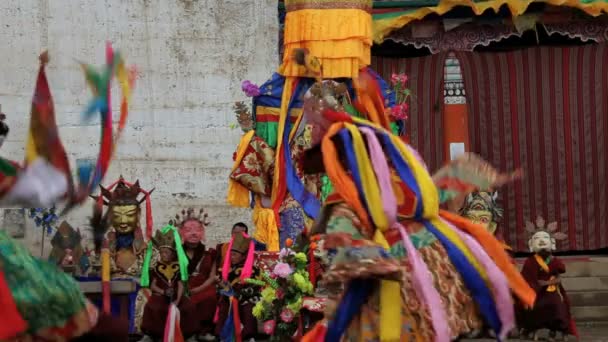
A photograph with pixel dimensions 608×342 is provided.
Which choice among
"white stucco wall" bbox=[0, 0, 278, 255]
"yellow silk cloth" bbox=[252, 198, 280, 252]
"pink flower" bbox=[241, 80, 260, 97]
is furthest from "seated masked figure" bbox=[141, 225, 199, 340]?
"white stucco wall" bbox=[0, 0, 278, 255]

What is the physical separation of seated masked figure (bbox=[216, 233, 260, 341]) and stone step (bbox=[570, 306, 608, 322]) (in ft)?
13.2

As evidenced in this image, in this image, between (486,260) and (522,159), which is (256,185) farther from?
(486,260)

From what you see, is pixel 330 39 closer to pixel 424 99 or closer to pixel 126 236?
pixel 126 236

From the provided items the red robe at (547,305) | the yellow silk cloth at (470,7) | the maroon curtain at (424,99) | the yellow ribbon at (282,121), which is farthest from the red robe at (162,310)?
the maroon curtain at (424,99)

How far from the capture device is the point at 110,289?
1187 cm

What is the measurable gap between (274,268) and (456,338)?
13.9ft

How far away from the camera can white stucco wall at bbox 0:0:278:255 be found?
15758 millimetres

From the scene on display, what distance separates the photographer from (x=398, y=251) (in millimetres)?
6707

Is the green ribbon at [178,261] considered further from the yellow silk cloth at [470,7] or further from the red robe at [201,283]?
the yellow silk cloth at [470,7]

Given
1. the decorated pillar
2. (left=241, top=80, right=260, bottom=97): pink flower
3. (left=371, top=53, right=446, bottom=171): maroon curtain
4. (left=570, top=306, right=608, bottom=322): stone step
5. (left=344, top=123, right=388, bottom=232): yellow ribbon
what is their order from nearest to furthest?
(left=344, top=123, right=388, bottom=232): yellow ribbon → (left=241, top=80, right=260, bottom=97): pink flower → (left=570, top=306, right=608, bottom=322): stone step → (left=371, top=53, right=446, bottom=171): maroon curtain → the decorated pillar

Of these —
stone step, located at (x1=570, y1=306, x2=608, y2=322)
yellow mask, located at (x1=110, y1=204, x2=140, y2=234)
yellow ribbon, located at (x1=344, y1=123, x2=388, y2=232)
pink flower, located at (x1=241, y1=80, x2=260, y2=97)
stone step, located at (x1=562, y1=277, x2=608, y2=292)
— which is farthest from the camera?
stone step, located at (x1=562, y1=277, x2=608, y2=292)

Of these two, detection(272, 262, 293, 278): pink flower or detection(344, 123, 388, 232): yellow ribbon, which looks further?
detection(272, 262, 293, 278): pink flower

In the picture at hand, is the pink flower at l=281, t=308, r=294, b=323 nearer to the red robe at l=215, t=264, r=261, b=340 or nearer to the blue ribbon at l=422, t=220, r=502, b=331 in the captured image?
the red robe at l=215, t=264, r=261, b=340

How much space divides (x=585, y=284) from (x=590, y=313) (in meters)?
0.44
